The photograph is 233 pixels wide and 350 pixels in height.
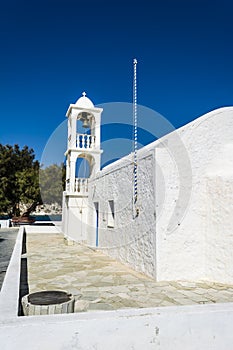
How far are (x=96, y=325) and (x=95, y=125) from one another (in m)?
12.3

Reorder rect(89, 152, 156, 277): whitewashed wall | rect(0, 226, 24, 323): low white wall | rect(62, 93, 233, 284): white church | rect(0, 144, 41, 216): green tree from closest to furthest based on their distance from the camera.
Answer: rect(0, 226, 24, 323): low white wall < rect(62, 93, 233, 284): white church < rect(89, 152, 156, 277): whitewashed wall < rect(0, 144, 41, 216): green tree

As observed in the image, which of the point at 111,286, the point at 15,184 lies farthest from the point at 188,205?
the point at 15,184

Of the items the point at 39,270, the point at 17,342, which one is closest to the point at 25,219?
the point at 39,270

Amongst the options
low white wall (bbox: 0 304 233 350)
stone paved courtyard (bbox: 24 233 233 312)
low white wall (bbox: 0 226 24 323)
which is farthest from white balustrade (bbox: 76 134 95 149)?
low white wall (bbox: 0 304 233 350)

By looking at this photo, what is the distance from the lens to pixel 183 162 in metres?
6.95

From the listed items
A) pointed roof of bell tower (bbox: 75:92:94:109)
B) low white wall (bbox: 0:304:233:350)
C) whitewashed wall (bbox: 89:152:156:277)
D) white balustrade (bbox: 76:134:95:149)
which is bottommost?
low white wall (bbox: 0:304:233:350)

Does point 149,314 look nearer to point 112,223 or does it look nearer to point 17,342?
point 17,342

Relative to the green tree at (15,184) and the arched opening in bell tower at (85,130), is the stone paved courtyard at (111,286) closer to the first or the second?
the arched opening in bell tower at (85,130)

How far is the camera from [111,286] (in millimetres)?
6230

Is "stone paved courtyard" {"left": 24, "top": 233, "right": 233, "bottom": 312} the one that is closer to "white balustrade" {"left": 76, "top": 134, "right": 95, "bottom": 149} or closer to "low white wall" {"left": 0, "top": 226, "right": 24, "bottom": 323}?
"low white wall" {"left": 0, "top": 226, "right": 24, "bottom": 323}

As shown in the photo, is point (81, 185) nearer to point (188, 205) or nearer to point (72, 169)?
point (72, 169)

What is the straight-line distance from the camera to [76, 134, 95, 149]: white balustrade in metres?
14.8

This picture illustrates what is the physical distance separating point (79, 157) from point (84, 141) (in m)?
1.13

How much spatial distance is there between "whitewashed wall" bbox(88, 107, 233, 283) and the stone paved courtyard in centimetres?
43
